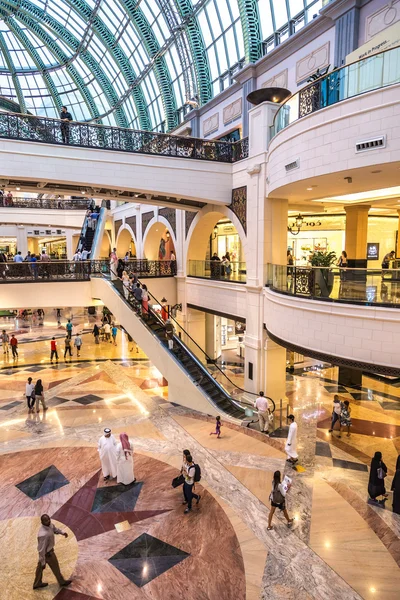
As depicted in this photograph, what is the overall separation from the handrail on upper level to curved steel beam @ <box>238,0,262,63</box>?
596 cm

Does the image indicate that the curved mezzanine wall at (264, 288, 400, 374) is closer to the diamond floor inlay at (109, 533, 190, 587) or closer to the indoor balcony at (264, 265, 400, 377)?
the indoor balcony at (264, 265, 400, 377)

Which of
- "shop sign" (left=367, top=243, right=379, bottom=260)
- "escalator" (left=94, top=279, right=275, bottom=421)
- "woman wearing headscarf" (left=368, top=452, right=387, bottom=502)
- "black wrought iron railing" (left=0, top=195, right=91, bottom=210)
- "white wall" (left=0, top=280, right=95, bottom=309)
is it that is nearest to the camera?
"woman wearing headscarf" (left=368, top=452, right=387, bottom=502)

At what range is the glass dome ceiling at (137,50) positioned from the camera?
13133 mm

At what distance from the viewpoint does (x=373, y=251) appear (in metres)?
16.1

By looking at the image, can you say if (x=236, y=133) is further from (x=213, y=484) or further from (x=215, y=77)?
(x=213, y=484)

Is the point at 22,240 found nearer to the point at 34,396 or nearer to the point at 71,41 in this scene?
the point at 71,41

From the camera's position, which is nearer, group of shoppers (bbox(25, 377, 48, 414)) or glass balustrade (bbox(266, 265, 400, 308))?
glass balustrade (bbox(266, 265, 400, 308))


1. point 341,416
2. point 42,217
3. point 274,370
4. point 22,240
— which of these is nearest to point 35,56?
point 22,240

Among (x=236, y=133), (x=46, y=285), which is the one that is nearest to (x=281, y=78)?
(x=236, y=133)

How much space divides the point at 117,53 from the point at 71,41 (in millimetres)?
7300

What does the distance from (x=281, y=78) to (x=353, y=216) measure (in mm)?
5008

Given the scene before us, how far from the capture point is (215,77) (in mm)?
16359

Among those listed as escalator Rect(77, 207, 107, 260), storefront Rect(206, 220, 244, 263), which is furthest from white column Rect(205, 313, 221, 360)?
escalator Rect(77, 207, 107, 260)

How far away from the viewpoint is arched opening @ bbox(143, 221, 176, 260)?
69.9ft
